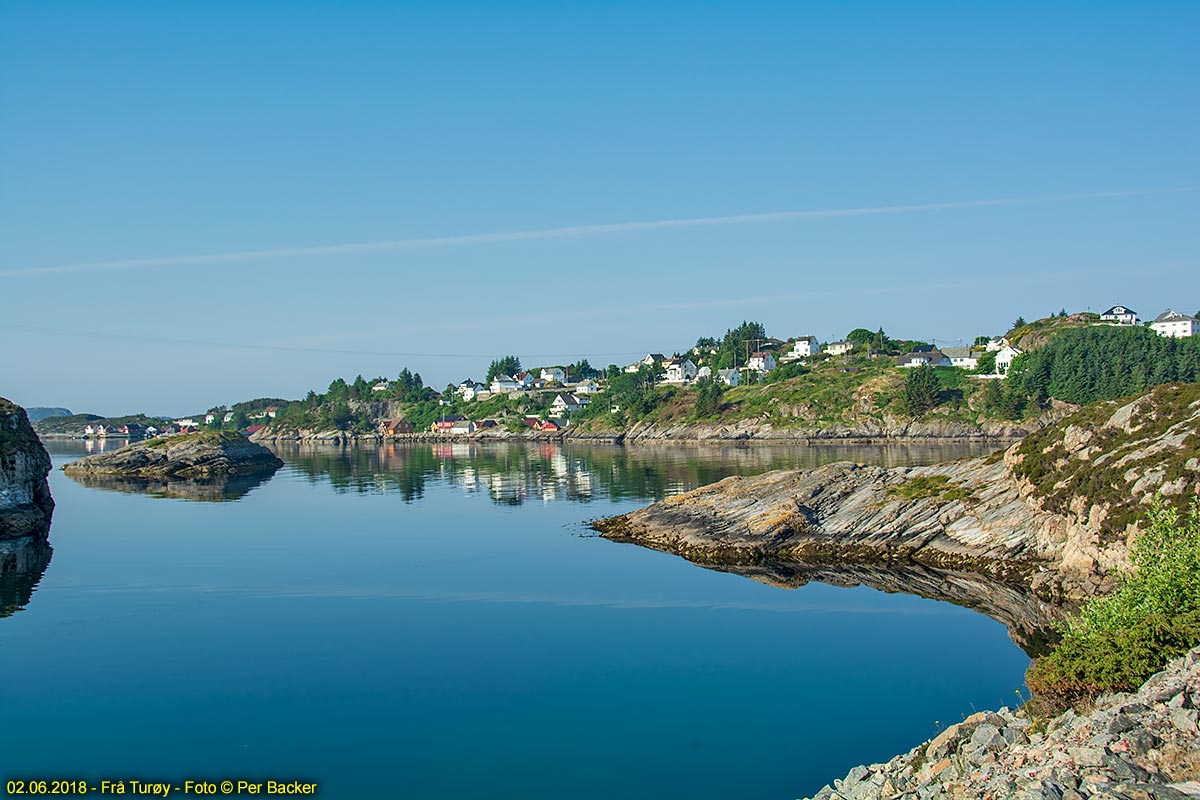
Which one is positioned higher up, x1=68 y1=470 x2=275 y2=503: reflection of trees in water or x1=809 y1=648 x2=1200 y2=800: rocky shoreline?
x1=68 y1=470 x2=275 y2=503: reflection of trees in water

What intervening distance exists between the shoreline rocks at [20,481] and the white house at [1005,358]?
520 feet

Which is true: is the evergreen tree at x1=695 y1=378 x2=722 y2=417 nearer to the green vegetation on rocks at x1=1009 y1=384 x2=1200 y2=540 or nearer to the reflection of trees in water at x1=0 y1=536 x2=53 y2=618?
the green vegetation on rocks at x1=1009 y1=384 x2=1200 y2=540

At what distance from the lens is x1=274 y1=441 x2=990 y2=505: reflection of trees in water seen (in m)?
94.4

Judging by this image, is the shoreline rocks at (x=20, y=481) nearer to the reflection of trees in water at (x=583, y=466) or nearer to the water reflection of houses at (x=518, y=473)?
the reflection of trees in water at (x=583, y=466)

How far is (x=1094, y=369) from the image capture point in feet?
480

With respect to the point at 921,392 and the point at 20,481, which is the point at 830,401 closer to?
the point at 921,392

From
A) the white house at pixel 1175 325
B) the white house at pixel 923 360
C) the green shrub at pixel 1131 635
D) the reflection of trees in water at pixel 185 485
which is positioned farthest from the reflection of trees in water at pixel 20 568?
the white house at pixel 1175 325

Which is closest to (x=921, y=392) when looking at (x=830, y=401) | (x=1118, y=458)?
(x=830, y=401)

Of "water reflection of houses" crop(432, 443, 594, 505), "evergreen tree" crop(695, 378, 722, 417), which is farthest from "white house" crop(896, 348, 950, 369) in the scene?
"water reflection of houses" crop(432, 443, 594, 505)

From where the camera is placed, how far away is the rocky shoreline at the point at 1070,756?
1459 cm

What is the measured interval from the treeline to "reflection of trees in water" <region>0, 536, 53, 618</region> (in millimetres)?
137101

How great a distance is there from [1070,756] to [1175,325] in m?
198

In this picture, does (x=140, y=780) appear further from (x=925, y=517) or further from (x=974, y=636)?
(x=925, y=517)

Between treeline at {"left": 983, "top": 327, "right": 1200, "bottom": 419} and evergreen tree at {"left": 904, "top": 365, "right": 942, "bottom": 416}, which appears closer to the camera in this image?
treeline at {"left": 983, "top": 327, "right": 1200, "bottom": 419}
